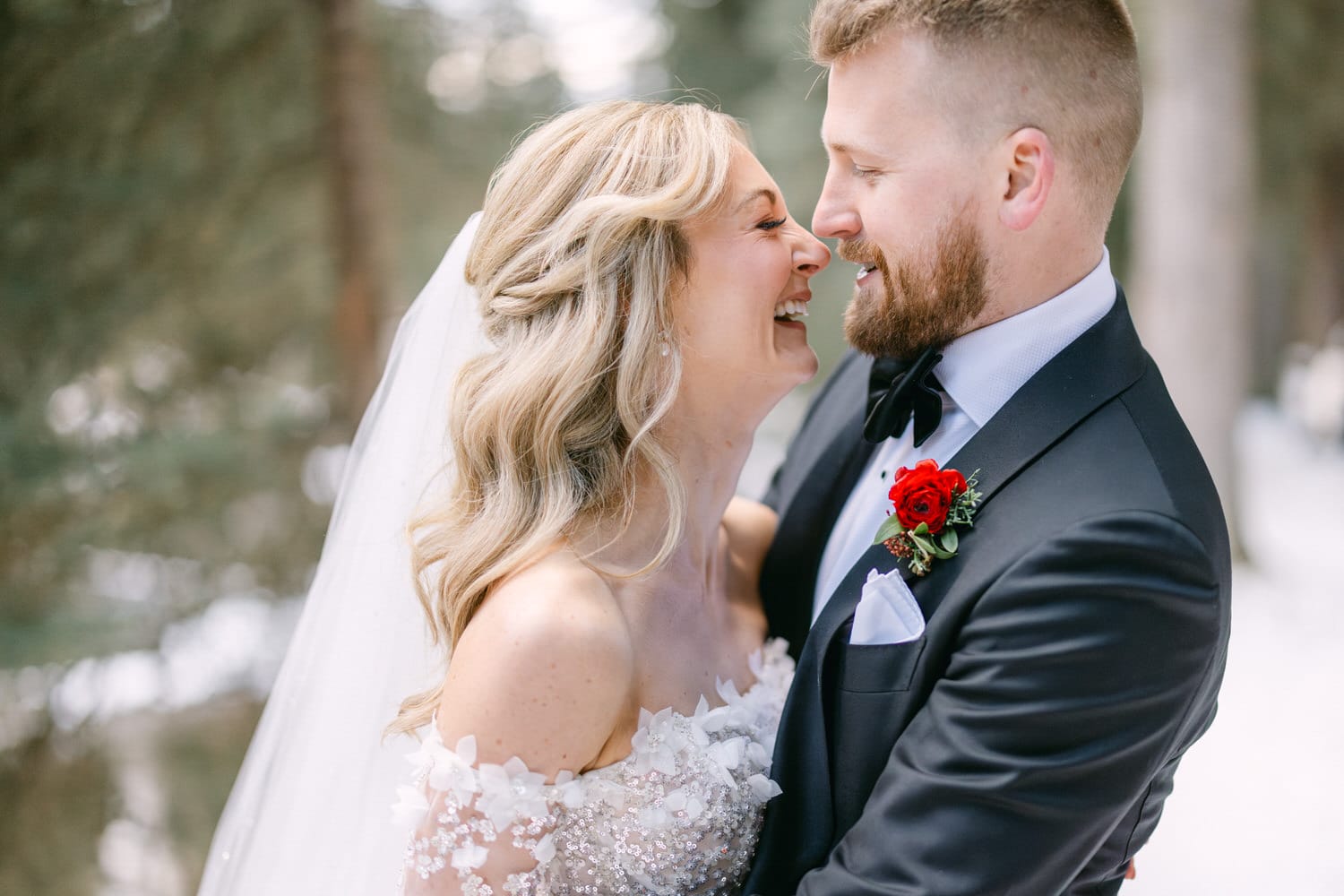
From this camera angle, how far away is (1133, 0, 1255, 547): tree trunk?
22.9ft

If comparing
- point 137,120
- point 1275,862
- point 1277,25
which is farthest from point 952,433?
point 1277,25

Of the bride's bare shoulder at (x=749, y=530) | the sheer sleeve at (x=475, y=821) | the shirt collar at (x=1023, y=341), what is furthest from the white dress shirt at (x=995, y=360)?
the sheer sleeve at (x=475, y=821)

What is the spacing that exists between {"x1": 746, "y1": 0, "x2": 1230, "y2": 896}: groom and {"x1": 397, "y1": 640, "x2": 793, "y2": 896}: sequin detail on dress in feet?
0.31

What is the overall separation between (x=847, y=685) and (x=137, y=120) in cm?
513

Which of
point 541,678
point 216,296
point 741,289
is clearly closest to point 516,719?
point 541,678

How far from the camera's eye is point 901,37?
2158 millimetres

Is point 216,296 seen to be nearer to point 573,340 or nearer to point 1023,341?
point 573,340

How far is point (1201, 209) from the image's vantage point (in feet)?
23.1

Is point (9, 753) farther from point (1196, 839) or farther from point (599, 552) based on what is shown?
point (1196, 839)

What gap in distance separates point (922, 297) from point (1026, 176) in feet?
1.01

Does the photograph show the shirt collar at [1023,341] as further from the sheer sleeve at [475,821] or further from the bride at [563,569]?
the sheer sleeve at [475,821]

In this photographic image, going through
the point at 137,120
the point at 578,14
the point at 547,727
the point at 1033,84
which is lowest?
the point at 547,727

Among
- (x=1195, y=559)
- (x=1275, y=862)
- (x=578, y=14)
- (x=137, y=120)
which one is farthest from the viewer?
(x=578, y=14)

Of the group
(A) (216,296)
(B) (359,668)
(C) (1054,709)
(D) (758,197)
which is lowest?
(C) (1054,709)
